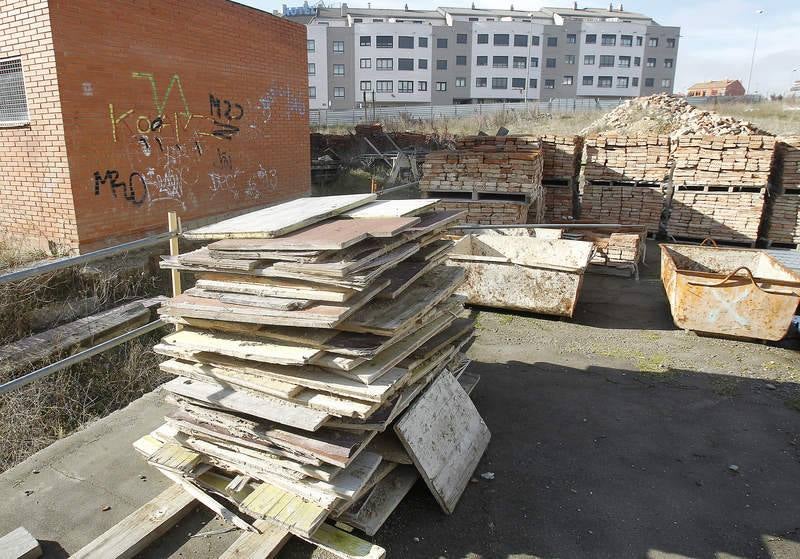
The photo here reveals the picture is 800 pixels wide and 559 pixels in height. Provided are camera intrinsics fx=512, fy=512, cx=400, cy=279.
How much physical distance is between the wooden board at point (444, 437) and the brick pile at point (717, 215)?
34.5 ft

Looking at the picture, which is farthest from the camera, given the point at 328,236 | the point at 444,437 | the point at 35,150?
the point at 35,150

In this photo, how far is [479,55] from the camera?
195ft

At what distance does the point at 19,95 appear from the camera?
7340 millimetres

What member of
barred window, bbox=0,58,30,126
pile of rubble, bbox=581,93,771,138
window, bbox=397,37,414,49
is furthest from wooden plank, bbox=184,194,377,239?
window, bbox=397,37,414,49

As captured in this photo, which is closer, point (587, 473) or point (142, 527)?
point (142, 527)

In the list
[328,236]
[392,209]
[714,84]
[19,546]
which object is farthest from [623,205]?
[714,84]

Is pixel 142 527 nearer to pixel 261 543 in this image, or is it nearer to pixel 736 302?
pixel 261 543

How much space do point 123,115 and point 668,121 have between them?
2012cm

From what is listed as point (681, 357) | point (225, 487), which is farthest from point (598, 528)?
point (681, 357)

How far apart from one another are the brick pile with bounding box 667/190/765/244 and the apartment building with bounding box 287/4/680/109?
46.9 meters

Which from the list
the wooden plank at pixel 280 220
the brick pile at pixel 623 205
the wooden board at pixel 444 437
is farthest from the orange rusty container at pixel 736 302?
the brick pile at pixel 623 205

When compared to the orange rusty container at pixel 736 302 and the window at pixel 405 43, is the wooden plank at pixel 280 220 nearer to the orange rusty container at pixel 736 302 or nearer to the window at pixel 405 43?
the orange rusty container at pixel 736 302

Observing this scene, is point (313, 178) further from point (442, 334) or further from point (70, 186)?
point (442, 334)

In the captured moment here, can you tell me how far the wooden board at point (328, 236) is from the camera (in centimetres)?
291
